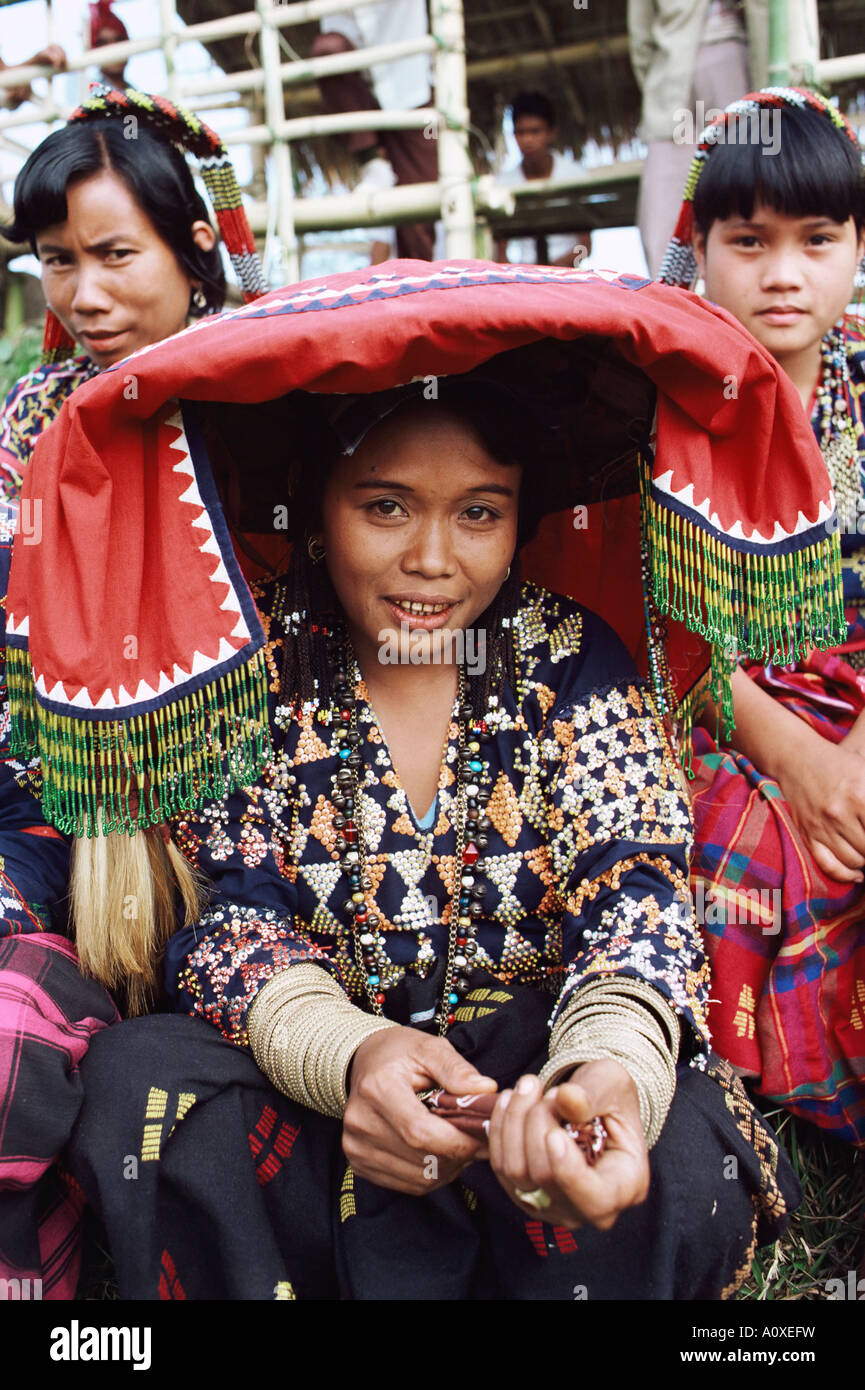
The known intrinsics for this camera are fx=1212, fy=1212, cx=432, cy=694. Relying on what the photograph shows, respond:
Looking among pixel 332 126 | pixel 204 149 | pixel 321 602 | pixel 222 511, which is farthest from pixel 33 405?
pixel 332 126

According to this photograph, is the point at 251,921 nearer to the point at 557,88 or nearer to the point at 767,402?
the point at 767,402

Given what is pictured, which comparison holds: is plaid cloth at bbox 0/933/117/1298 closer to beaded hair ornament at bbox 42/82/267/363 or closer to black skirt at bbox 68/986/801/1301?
black skirt at bbox 68/986/801/1301

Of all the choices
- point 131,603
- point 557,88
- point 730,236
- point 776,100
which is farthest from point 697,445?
point 557,88

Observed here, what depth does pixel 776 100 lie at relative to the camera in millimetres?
2406

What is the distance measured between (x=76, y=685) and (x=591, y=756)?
0.73 m

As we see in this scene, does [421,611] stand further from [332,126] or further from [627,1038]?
[332,126]

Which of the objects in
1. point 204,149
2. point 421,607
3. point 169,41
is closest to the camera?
point 421,607

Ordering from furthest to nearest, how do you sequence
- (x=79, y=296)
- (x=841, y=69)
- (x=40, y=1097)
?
(x=841, y=69), (x=79, y=296), (x=40, y=1097)

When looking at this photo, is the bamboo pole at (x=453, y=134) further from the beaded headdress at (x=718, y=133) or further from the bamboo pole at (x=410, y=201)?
the beaded headdress at (x=718, y=133)

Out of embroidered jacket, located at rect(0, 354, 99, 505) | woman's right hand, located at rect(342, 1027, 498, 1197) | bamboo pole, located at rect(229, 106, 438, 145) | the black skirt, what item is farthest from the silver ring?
bamboo pole, located at rect(229, 106, 438, 145)

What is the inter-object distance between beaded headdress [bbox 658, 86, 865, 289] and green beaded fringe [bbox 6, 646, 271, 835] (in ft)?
4.55

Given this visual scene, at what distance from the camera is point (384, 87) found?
15.4 feet

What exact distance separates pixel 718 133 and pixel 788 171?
224mm

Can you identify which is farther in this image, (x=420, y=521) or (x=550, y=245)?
(x=550, y=245)
